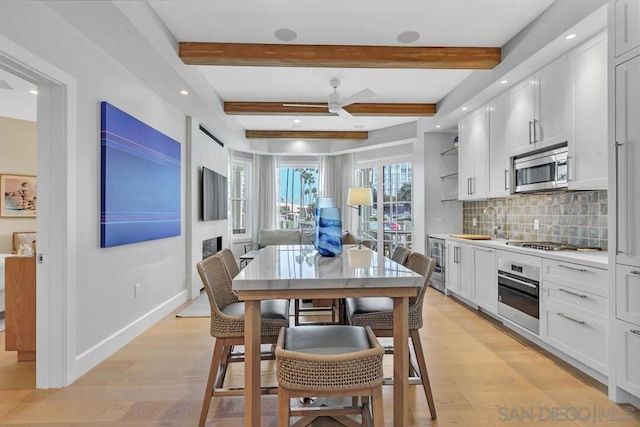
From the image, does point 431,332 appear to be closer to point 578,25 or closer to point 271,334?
point 271,334

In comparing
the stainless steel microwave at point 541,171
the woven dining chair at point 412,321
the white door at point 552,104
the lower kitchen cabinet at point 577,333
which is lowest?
the lower kitchen cabinet at point 577,333

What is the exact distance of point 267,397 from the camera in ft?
7.11

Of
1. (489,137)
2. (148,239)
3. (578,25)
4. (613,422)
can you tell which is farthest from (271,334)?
(489,137)

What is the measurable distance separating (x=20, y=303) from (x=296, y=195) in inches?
210

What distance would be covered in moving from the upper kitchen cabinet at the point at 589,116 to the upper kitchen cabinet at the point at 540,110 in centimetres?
10

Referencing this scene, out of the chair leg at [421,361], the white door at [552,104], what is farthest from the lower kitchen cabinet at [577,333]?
the white door at [552,104]

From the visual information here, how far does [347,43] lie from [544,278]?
2574 mm

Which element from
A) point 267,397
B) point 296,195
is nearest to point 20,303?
point 267,397

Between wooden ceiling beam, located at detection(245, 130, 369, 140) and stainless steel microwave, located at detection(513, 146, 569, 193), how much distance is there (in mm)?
3350

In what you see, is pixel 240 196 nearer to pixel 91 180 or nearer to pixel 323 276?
pixel 91 180

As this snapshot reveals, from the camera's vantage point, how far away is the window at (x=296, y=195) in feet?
24.4

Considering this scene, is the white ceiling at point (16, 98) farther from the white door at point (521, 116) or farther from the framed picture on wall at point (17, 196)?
the white door at point (521, 116)

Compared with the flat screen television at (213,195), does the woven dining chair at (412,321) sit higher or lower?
lower

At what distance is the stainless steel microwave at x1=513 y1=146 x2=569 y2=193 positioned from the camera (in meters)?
2.88
